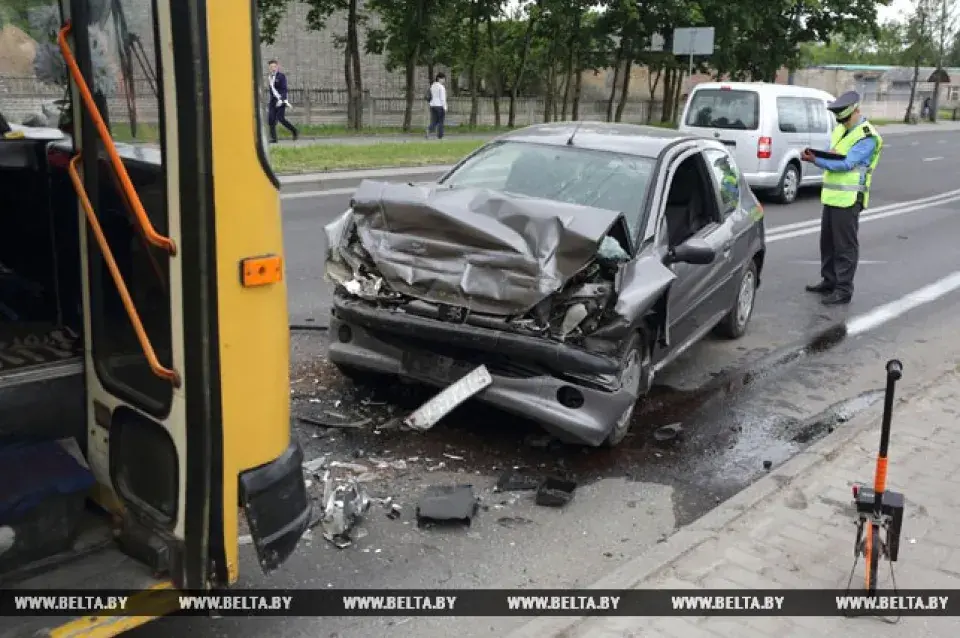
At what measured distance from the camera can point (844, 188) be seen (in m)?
9.01

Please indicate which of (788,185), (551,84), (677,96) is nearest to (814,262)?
(788,185)

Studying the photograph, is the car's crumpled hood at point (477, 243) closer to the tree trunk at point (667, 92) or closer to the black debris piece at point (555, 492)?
the black debris piece at point (555, 492)

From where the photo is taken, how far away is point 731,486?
503 centimetres

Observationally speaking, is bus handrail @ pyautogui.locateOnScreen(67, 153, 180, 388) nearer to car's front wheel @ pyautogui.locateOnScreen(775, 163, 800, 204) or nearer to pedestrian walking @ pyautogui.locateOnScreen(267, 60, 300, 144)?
car's front wheel @ pyautogui.locateOnScreen(775, 163, 800, 204)

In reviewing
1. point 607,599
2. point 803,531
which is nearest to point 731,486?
point 803,531

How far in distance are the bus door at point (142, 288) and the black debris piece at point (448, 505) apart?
1555 millimetres

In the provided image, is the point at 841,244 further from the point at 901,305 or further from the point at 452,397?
the point at 452,397

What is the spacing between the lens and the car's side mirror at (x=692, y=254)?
5535 millimetres

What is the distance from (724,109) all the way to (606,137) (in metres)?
10.8

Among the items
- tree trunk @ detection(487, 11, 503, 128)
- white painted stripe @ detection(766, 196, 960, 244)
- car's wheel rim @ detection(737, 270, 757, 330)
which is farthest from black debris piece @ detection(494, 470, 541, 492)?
tree trunk @ detection(487, 11, 503, 128)

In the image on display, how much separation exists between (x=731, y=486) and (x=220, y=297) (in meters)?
3.34

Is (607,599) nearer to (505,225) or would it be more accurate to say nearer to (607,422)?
(607,422)

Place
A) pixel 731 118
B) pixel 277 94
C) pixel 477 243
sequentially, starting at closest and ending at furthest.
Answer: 1. pixel 477 243
2. pixel 731 118
3. pixel 277 94

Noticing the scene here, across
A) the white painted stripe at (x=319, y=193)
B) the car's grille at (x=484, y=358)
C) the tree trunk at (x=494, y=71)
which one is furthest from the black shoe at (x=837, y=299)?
the tree trunk at (x=494, y=71)
